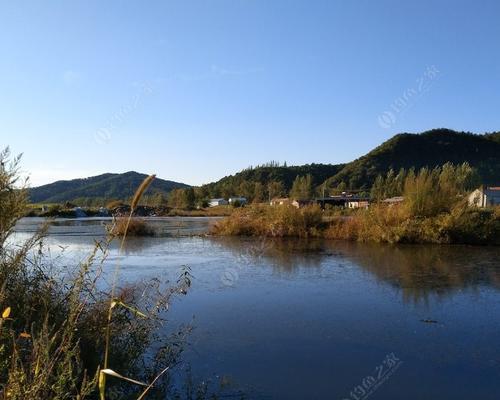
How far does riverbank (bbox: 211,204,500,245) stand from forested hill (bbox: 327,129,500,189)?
6657 centimetres

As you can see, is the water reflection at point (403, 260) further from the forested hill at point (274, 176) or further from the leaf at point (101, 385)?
the forested hill at point (274, 176)

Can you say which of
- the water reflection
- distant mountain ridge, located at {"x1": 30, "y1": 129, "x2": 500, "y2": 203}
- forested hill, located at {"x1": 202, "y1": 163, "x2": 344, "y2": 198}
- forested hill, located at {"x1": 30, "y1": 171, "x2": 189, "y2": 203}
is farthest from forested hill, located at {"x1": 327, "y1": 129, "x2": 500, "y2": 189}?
the water reflection

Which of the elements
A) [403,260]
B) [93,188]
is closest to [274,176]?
[93,188]

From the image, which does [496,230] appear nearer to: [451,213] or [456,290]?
[451,213]

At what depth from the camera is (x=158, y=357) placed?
16.8 feet

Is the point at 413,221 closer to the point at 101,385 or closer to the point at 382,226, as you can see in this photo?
the point at 382,226

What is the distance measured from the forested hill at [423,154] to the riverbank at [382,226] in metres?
66.6

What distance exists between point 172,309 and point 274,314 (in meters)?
1.79

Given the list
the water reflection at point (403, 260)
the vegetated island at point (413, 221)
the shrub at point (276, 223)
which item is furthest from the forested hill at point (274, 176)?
the water reflection at point (403, 260)

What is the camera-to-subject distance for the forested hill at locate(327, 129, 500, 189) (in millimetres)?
90938

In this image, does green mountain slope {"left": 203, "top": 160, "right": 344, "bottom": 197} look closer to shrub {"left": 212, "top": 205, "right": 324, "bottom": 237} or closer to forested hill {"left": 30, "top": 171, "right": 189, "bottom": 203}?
forested hill {"left": 30, "top": 171, "right": 189, "bottom": 203}

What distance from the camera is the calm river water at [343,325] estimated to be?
209 inches

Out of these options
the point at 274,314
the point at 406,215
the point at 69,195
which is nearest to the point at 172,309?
the point at 274,314

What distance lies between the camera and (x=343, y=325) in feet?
24.7
